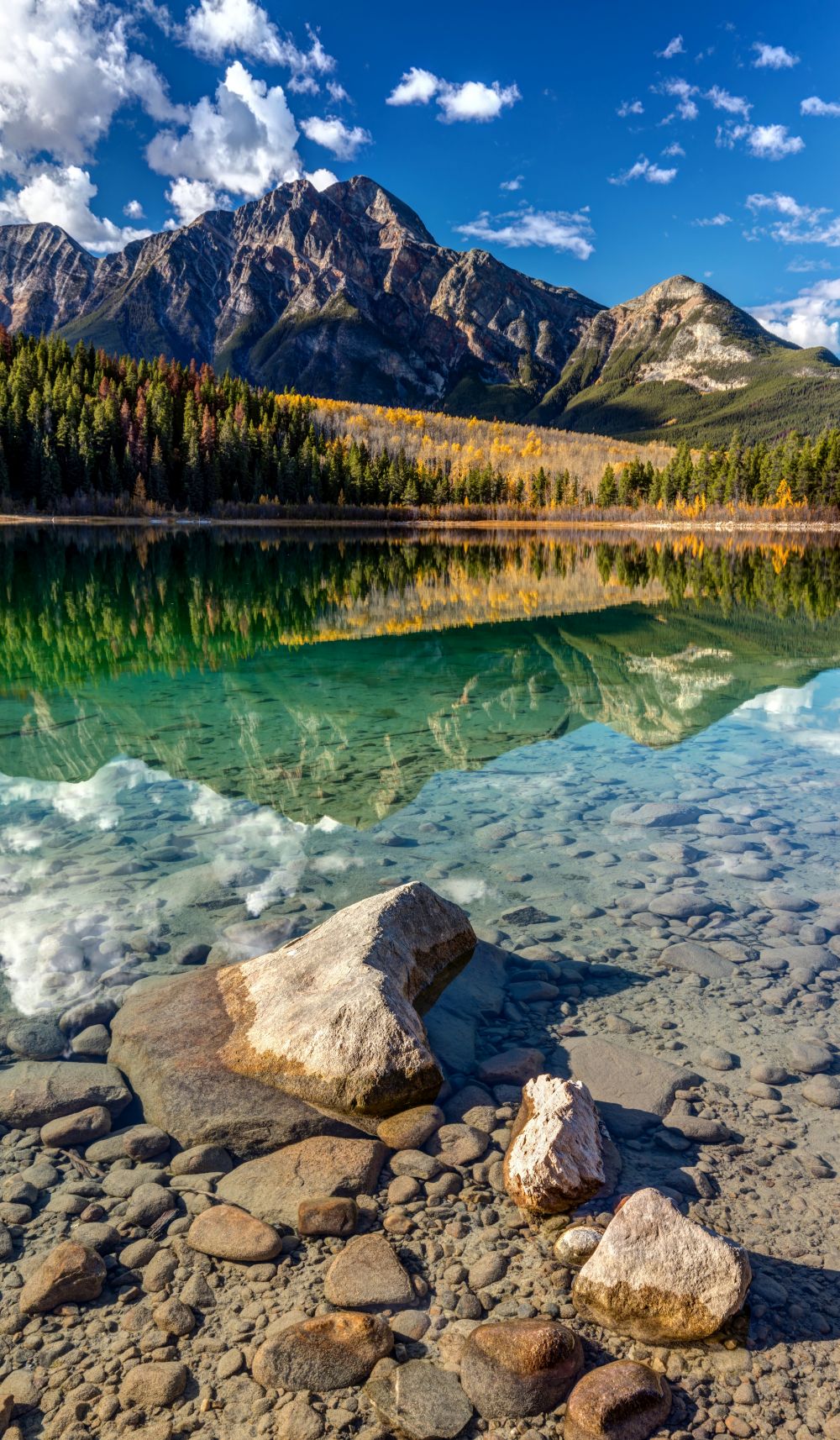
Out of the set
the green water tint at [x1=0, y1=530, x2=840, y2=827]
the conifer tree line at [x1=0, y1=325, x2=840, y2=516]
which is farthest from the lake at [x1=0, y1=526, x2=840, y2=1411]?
the conifer tree line at [x1=0, y1=325, x2=840, y2=516]

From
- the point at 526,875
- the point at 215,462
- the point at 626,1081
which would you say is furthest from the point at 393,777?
the point at 215,462

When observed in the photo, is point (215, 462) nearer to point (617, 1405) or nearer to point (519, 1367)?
point (519, 1367)

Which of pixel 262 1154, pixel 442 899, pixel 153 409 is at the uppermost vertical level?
pixel 153 409

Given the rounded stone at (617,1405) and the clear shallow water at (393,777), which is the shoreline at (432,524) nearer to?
the clear shallow water at (393,777)

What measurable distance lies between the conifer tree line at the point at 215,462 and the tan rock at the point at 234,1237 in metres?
98.5

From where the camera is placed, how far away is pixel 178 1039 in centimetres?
545

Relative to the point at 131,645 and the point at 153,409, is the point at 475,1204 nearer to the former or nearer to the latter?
the point at 131,645

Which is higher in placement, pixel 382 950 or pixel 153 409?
pixel 153 409

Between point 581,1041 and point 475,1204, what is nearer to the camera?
point 475,1204

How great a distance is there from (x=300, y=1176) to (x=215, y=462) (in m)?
114

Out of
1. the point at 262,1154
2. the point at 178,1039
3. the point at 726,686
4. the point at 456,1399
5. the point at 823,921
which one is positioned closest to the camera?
the point at 456,1399

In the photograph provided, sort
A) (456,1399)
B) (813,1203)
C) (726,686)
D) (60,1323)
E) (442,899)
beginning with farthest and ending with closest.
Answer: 1. (726,686)
2. (442,899)
3. (813,1203)
4. (60,1323)
5. (456,1399)

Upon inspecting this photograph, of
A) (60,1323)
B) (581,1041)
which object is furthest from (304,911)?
(60,1323)

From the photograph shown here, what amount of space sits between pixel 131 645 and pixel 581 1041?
1952 cm
